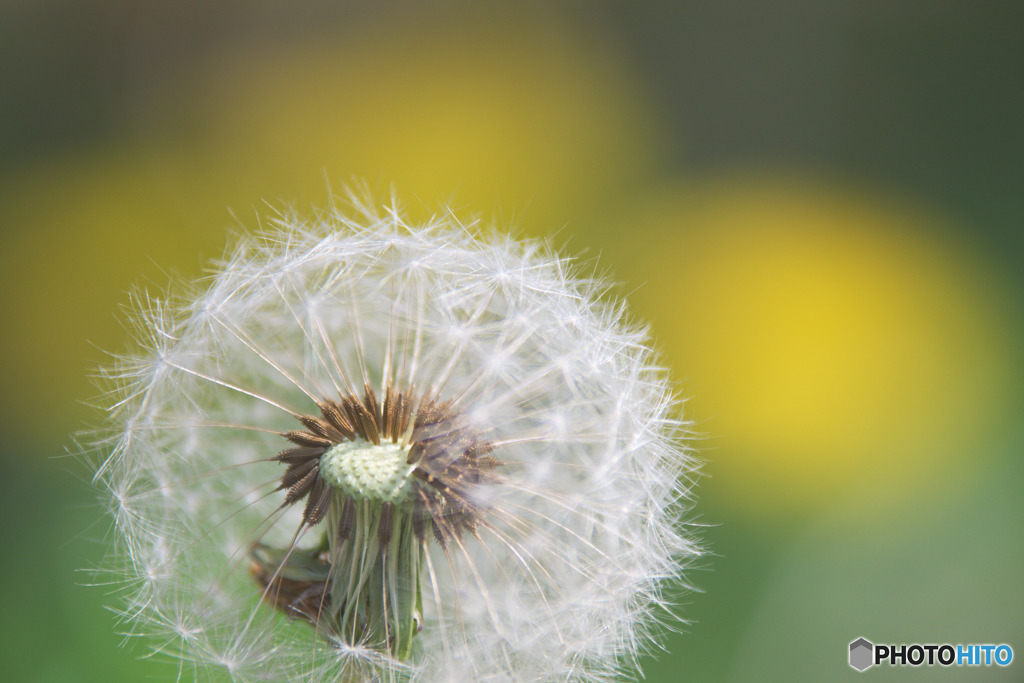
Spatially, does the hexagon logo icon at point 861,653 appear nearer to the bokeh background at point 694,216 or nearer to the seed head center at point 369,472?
the bokeh background at point 694,216

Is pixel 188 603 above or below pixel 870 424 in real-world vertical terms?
below

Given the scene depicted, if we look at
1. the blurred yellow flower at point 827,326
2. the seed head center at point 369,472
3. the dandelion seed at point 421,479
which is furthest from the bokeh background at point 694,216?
the seed head center at point 369,472

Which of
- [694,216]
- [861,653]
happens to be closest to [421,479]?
[694,216]

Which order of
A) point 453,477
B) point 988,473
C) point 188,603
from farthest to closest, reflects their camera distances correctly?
point 988,473 < point 188,603 < point 453,477

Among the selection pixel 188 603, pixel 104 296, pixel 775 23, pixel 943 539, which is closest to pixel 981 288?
pixel 943 539

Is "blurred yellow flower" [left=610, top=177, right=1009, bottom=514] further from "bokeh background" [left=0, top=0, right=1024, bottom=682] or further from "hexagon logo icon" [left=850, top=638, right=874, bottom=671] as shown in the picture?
"hexagon logo icon" [left=850, top=638, right=874, bottom=671]

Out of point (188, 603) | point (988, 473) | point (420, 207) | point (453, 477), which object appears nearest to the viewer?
point (453, 477)

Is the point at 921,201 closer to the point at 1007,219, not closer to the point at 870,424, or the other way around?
the point at 1007,219

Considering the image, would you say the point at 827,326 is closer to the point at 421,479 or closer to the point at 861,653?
the point at 861,653
